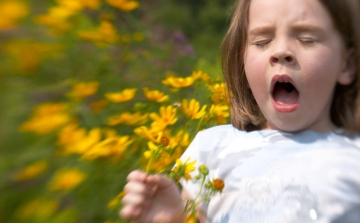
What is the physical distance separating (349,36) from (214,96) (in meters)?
0.51

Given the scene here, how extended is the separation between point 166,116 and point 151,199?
0.39 metres

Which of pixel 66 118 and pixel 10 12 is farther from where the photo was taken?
pixel 66 118

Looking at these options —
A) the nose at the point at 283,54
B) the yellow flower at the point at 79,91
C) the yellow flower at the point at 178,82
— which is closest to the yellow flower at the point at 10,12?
the yellow flower at the point at 79,91

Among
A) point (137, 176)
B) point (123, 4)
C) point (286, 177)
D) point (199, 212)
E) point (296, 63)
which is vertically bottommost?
point (199, 212)

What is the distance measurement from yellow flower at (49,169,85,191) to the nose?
539mm

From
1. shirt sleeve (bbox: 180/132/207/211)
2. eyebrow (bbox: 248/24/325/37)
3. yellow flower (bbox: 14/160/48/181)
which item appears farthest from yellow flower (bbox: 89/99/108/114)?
yellow flower (bbox: 14/160/48/181)

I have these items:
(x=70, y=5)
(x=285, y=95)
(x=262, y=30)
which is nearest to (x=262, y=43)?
(x=262, y=30)

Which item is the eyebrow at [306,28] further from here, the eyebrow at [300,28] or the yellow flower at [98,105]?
the yellow flower at [98,105]

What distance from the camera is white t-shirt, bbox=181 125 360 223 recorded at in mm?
922

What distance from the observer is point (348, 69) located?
110 cm

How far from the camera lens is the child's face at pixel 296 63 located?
38.8 inches

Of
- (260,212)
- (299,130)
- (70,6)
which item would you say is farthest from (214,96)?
(70,6)

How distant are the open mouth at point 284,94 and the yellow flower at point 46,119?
1.74 feet

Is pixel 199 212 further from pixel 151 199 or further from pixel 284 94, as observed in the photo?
pixel 284 94
